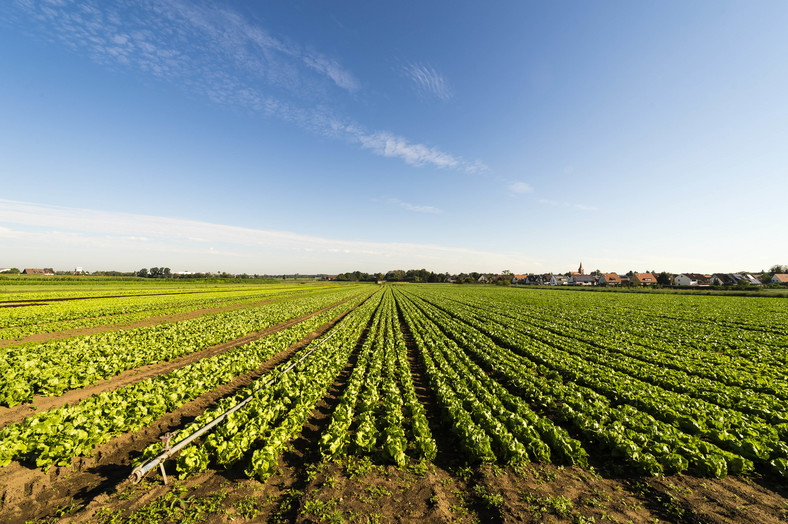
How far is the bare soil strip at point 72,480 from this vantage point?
533cm

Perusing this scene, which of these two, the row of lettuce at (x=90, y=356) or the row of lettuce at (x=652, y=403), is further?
the row of lettuce at (x=90, y=356)

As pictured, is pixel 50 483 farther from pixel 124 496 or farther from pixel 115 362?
pixel 115 362

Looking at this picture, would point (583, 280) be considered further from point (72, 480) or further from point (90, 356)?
point (72, 480)

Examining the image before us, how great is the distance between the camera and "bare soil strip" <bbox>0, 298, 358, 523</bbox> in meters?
5.33

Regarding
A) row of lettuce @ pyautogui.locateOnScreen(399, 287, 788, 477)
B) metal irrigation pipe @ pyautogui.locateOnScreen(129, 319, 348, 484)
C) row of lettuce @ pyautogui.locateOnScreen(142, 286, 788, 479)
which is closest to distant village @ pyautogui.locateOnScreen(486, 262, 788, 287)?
row of lettuce @ pyautogui.locateOnScreen(399, 287, 788, 477)

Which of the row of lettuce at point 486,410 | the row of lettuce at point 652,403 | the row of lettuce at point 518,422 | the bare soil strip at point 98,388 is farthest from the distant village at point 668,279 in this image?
the bare soil strip at point 98,388

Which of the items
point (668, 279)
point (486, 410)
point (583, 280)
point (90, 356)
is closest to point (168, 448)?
point (486, 410)

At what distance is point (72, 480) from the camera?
19.9 ft

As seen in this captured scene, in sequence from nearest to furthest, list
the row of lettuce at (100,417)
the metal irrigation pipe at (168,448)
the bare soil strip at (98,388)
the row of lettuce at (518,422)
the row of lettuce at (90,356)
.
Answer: the metal irrigation pipe at (168,448) < the row of lettuce at (100,417) < the row of lettuce at (518,422) < the bare soil strip at (98,388) < the row of lettuce at (90,356)

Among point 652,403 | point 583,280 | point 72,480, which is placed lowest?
point 72,480

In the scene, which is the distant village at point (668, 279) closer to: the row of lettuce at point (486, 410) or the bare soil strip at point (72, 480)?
the row of lettuce at point (486, 410)

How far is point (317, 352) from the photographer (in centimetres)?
1547

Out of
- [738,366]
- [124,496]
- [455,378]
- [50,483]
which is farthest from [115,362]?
[738,366]

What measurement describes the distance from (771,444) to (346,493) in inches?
428
